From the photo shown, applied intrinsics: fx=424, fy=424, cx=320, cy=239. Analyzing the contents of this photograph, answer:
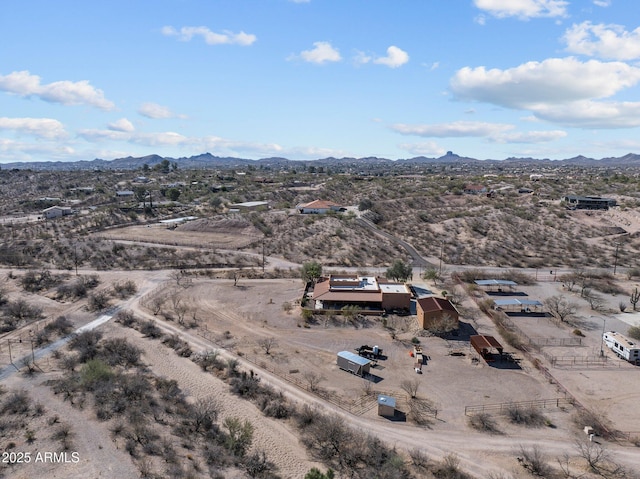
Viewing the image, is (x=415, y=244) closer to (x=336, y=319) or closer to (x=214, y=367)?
(x=336, y=319)

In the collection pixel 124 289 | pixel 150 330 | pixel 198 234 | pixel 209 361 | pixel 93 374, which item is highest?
pixel 198 234

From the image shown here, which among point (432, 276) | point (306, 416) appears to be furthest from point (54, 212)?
point (306, 416)

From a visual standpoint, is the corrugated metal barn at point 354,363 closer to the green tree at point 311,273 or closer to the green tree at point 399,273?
the green tree at point 311,273

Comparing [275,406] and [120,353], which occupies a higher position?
[120,353]

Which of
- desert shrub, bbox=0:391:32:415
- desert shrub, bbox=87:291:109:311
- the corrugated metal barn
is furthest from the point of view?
desert shrub, bbox=87:291:109:311

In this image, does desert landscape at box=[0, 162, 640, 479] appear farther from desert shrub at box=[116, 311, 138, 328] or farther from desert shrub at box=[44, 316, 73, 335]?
desert shrub at box=[116, 311, 138, 328]

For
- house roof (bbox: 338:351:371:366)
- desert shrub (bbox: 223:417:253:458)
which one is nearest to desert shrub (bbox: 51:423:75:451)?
desert shrub (bbox: 223:417:253:458)

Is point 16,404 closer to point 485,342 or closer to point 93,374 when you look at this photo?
point 93,374
